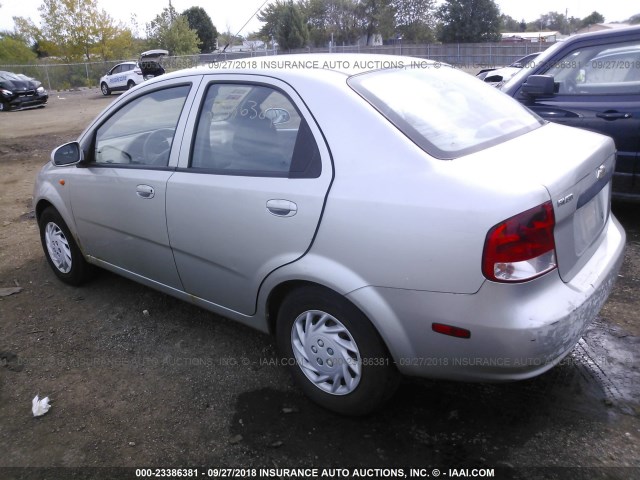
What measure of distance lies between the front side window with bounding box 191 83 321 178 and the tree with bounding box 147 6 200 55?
40.6m

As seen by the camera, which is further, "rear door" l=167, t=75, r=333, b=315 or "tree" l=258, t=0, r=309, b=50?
"tree" l=258, t=0, r=309, b=50

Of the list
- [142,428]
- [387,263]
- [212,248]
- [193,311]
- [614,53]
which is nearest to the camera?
[387,263]

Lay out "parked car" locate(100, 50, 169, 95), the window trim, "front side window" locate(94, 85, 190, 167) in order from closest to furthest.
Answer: the window trim < "front side window" locate(94, 85, 190, 167) < "parked car" locate(100, 50, 169, 95)

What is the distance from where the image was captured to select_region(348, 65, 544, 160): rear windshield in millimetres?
2420

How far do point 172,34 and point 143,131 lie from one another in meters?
40.2

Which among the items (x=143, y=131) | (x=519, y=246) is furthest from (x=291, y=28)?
(x=519, y=246)

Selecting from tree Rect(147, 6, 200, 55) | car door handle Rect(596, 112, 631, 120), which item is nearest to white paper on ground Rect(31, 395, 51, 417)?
car door handle Rect(596, 112, 631, 120)

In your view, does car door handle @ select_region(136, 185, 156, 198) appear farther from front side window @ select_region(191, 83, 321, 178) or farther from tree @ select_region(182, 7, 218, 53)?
tree @ select_region(182, 7, 218, 53)

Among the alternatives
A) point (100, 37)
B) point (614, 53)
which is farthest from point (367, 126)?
point (100, 37)

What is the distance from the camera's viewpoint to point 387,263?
2.23m

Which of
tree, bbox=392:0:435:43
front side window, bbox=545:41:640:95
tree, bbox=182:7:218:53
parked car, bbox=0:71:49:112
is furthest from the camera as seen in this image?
tree, bbox=392:0:435:43

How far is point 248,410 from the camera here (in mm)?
2812

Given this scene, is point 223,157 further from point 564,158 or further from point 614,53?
point 614,53

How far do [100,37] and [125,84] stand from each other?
59.0 feet
